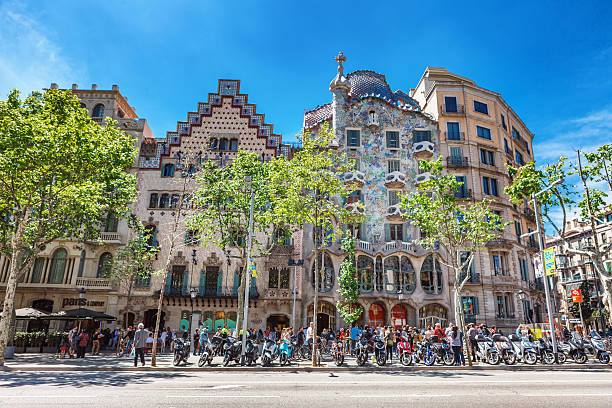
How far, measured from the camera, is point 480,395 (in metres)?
9.73

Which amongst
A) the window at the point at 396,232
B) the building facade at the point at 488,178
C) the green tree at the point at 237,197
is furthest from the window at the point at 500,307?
the green tree at the point at 237,197

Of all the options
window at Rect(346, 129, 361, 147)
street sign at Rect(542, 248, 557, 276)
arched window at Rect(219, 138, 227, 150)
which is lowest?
street sign at Rect(542, 248, 557, 276)

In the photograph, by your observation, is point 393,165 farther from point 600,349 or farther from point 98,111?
point 98,111

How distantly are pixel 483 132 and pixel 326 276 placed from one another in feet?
71.2

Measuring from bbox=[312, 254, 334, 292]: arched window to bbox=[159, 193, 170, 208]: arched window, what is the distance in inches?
549

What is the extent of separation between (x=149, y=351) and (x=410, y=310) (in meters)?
Result: 20.5

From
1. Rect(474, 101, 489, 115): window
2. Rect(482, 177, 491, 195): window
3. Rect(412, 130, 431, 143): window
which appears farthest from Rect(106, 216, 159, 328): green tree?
Rect(474, 101, 489, 115): window

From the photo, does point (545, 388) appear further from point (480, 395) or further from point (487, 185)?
point (487, 185)

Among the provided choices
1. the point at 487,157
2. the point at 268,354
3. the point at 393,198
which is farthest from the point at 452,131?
the point at 268,354

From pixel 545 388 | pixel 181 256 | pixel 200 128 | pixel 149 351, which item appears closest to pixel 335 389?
pixel 545 388

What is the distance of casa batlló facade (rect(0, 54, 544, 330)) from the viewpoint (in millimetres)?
31141

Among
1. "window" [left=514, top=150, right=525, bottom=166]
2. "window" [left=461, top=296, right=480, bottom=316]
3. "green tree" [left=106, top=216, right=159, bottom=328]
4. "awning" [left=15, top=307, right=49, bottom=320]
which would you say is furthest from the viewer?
"window" [left=514, top=150, right=525, bottom=166]

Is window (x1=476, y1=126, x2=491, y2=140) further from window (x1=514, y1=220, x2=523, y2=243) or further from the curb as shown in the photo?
the curb

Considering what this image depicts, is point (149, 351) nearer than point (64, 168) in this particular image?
No
